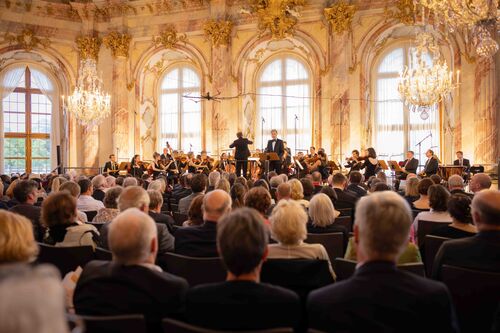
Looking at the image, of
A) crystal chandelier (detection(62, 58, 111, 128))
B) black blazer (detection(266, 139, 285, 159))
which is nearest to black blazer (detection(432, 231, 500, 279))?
black blazer (detection(266, 139, 285, 159))

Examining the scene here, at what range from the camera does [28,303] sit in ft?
2.93

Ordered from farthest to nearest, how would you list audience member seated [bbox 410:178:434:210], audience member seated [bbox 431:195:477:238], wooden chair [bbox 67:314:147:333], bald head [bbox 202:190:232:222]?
audience member seated [bbox 410:178:434:210]
audience member seated [bbox 431:195:477:238]
bald head [bbox 202:190:232:222]
wooden chair [bbox 67:314:147:333]

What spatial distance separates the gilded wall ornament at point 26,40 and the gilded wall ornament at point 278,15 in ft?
26.3

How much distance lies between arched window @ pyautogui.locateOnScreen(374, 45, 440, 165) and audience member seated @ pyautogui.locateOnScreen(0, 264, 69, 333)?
17.6 m

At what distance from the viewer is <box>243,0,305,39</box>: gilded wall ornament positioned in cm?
1700

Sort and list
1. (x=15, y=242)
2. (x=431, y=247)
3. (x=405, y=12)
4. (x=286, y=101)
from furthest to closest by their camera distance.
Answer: (x=286, y=101), (x=405, y=12), (x=431, y=247), (x=15, y=242)

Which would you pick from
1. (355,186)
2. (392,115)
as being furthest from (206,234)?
(392,115)

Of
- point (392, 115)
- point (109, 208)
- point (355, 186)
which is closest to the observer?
point (109, 208)

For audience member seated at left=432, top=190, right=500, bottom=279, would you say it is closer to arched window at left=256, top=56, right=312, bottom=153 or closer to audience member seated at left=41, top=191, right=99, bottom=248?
audience member seated at left=41, top=191, right=99, bottom=248

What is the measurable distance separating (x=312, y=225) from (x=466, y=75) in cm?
1290

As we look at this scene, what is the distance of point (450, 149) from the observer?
16.2m

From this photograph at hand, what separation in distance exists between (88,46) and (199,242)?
17228 mm

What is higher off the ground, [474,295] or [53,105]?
[53,105]

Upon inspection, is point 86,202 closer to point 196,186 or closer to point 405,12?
point 196,186
